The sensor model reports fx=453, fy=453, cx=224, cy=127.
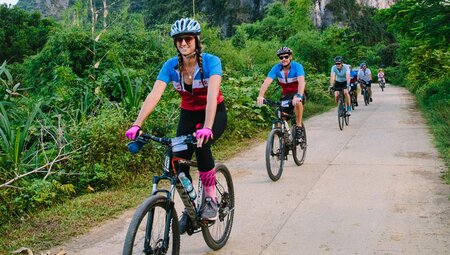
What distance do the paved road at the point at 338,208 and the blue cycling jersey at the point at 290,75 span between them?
137cm

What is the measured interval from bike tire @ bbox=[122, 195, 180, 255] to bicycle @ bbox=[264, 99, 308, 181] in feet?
11.0

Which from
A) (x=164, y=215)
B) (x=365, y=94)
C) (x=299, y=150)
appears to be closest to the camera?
(x=164, y=215)

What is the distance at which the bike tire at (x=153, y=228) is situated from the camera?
2941 millimetres

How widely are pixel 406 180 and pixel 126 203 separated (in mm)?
3970

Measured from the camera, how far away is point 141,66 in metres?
11.9

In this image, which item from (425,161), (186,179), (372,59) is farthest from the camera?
(372,59)

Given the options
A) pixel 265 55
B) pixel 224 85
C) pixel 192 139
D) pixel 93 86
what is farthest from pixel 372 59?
pixel 192 139

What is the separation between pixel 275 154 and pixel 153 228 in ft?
12.7

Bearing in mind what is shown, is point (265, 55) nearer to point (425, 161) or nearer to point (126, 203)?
point (425, 161)

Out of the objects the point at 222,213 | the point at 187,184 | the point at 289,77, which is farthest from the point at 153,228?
the point at 289,77

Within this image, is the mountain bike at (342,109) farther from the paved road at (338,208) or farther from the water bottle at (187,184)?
the water bottle at (187,184)

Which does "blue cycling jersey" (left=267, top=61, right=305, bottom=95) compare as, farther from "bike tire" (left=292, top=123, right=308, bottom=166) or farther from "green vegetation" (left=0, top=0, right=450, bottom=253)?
"green vegetation" (left=0, top=0, right=450, bottom=253)

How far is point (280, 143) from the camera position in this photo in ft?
23.0

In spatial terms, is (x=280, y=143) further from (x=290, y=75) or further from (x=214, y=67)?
(x=214, y=67)
